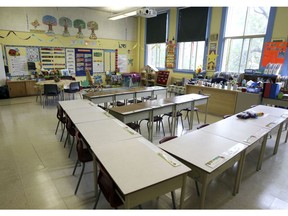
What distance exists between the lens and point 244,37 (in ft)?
22.6

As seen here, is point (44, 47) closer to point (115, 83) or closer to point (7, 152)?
point (115, 83)

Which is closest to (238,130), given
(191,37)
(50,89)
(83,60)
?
(50,89)

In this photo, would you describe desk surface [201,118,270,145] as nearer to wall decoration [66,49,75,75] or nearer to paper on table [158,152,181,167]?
paper on table [158,152,181,167]

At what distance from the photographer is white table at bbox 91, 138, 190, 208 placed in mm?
1438

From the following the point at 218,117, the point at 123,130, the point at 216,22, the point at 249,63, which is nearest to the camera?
the point at 123,130

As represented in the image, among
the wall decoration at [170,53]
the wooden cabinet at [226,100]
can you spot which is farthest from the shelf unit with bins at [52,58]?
the wooden cabinet at [226,100]

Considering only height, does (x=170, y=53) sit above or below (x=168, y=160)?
above

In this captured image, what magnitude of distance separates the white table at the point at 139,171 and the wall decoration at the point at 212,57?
261 inches

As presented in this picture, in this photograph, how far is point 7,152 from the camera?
11.0 ft

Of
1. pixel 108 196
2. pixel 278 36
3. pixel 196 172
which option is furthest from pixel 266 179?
pixel 278 36

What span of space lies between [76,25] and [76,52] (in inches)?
47.4

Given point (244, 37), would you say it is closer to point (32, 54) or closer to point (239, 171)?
point (239, 171)

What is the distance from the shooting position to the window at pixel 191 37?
7.98 m

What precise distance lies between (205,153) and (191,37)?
24.5 ft
